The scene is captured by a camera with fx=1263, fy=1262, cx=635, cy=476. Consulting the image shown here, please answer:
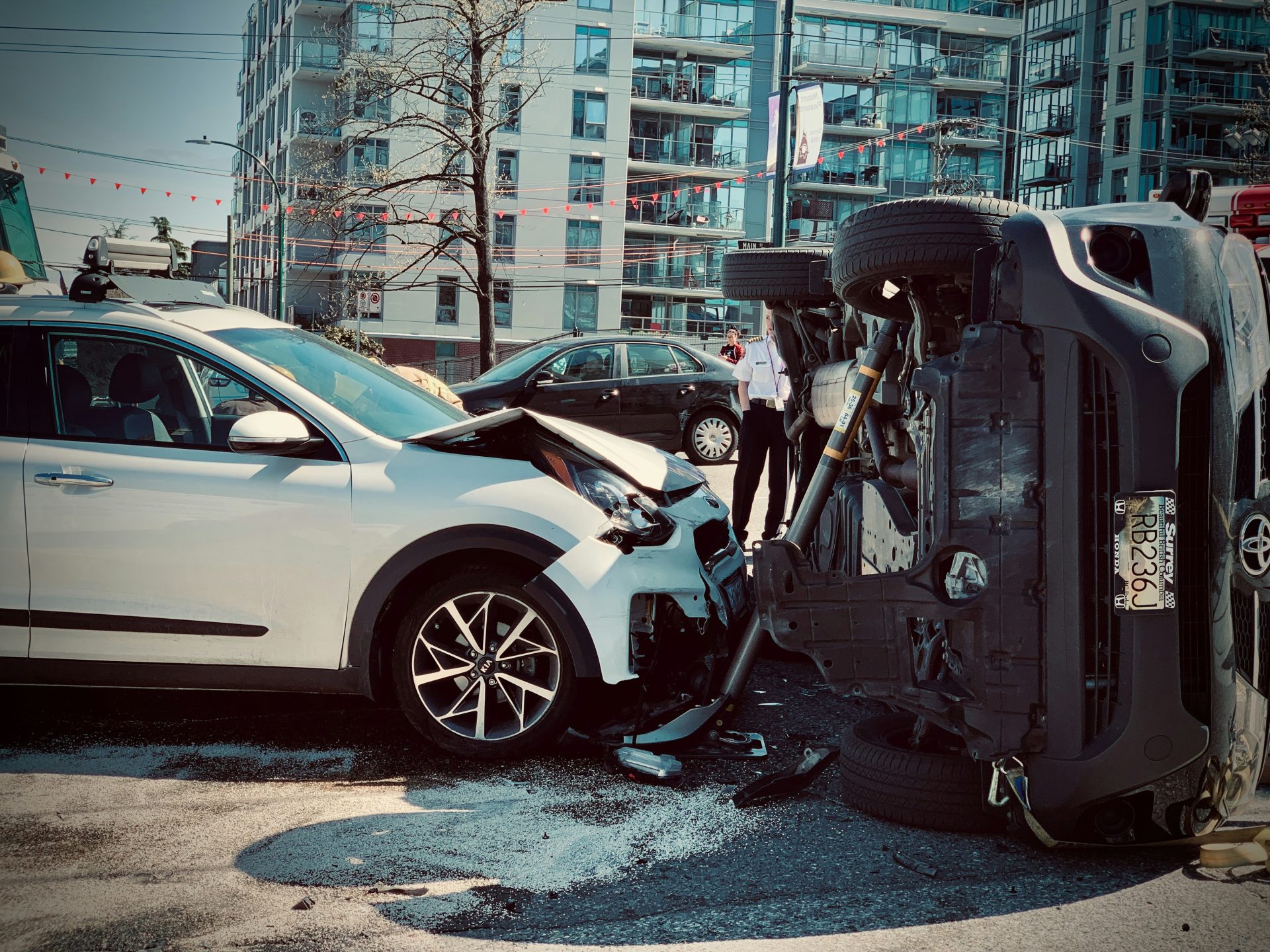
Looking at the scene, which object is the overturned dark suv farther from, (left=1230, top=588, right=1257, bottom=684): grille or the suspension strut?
the suspension strut

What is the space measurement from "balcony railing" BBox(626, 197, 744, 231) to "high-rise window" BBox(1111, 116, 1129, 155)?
1740 centimetres

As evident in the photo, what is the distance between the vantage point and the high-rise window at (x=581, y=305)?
5144cm

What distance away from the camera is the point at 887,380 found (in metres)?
4.57

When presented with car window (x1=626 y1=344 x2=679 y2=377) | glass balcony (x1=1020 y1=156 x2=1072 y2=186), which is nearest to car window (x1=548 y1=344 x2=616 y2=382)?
car window (x1=626 y1=344 x2=679 y2=377)

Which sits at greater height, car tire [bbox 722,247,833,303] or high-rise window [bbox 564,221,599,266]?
high-rise window [bbox 564,221,599,266]

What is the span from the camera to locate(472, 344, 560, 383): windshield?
15.8m

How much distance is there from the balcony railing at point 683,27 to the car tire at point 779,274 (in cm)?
5199

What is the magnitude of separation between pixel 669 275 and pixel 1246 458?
52614 mm

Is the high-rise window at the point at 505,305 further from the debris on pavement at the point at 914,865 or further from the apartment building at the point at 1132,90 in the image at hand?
the debris on pavement at the point at 914,865

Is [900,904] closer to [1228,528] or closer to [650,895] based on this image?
[650,895]

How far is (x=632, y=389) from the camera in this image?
1647cm

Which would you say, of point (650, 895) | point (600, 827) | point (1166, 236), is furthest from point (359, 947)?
point (1166, 236)

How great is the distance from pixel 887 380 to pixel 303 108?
182ft

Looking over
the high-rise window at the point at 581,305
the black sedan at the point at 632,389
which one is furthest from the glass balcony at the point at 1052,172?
the black sedan at the point at 632,389
